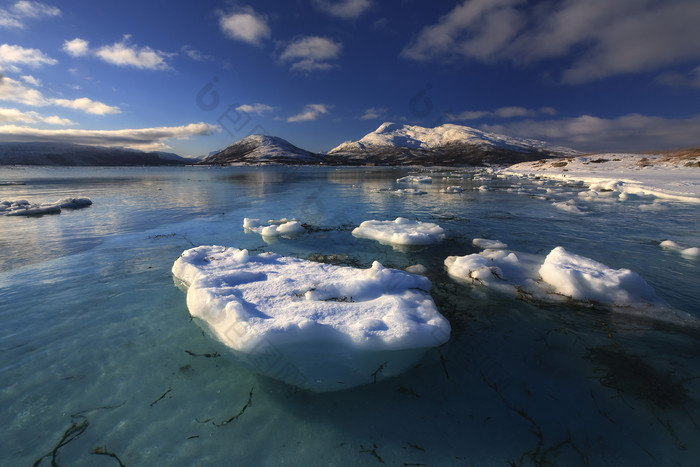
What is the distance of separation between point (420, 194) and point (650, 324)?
18407 mm

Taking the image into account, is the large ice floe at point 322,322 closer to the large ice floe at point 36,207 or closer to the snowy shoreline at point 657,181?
the large ice floe at point 36,207

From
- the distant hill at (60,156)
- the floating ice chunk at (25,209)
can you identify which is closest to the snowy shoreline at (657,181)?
the floating ice chunk at (25,209)

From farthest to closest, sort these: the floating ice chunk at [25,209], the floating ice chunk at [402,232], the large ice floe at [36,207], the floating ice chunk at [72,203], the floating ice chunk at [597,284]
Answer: the floating ice chunk at [72,203] → the large ice floe at [36,207] → the floating ice chunk at [25,209] → the floating ice chunk at [402,232] → the floating ice chunk at [597,284]

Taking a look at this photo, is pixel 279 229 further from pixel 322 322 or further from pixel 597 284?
pixel 597 284

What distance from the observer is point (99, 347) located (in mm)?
3932

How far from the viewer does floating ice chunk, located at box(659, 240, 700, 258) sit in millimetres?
7219

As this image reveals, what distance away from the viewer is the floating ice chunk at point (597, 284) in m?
4.96

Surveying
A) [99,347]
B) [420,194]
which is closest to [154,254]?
[99,347]

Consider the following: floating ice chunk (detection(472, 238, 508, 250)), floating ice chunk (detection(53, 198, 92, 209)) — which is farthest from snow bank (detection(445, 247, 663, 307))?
floating ice chunk (detection(53, 198, 92, 209))

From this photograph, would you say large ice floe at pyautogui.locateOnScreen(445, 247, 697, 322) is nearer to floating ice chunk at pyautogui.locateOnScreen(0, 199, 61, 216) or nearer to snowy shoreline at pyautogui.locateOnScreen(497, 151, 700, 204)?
snowy shoreline at pyautogui.locateOnScreen(497, 151, 700, 204)

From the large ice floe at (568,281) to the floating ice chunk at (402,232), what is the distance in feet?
7.02

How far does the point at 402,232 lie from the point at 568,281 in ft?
15.6

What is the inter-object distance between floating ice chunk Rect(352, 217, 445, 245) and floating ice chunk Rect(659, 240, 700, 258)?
6.11 m

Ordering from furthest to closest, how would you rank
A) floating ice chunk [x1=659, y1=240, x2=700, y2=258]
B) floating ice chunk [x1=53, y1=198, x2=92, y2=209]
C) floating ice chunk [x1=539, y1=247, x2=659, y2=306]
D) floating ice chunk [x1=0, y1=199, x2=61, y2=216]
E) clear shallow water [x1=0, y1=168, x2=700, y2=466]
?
floating ice chunk [x1=53, y1=198, x2=92, y2=209] < floating ice chunk [x1=0, y1=199, x2=61, y2=216] < floating ice chunk [x1=659, y1=240, x2=700, y2=258] < floating ice chunk [x1=539, y1=247, x2=659, y2=306] < clear shallow water [x1=0, y1=168, x2=700, y2=466]
